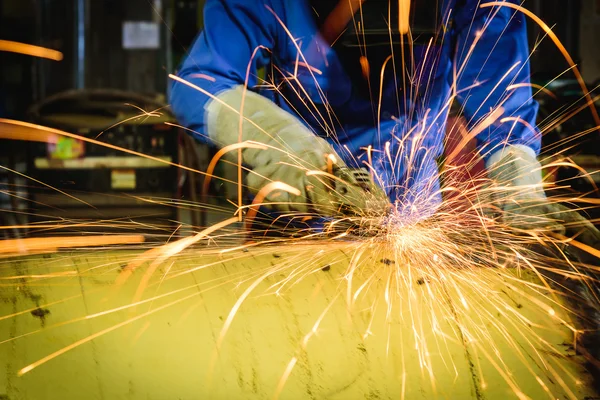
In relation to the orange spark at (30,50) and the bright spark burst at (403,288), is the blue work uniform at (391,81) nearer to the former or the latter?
the bright spark burst at (403,288)

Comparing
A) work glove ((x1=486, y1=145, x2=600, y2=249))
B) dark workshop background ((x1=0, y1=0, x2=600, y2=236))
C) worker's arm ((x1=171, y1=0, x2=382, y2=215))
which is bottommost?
work glove ((x1=486, y1=145, x2=600, y2=249))

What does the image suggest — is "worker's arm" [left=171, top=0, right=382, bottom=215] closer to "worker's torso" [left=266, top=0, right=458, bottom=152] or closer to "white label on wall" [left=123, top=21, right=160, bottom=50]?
"worker's torso" [left=266, top=0, right=458, bottom=152]

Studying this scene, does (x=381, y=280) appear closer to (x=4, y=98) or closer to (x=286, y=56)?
(x=286, y=56)

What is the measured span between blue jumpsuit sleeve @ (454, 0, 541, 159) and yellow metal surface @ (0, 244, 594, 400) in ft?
2.69

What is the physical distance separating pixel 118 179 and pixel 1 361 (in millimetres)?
2119

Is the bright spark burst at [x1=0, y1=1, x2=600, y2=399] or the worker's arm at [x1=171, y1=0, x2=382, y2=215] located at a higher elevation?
the worker's arm at [x1=171, y1=0, x2=382, y2=215]

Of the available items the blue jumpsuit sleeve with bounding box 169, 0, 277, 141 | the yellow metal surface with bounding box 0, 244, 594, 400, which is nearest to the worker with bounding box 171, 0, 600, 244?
the blue jumpsuit sleeve with bounding box 169, 0, 277, 141

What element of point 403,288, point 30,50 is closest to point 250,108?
point 403,288

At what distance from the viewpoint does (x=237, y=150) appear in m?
1.77

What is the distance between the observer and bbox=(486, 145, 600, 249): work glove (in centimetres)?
165

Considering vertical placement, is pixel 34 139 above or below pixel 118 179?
above

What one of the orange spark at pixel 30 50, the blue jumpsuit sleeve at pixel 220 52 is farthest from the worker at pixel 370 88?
the orange spark at pixel 30 50

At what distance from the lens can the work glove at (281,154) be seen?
4.97 ft

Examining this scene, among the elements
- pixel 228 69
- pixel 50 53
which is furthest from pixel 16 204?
pixel 228 69
